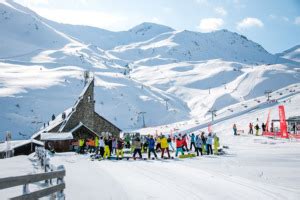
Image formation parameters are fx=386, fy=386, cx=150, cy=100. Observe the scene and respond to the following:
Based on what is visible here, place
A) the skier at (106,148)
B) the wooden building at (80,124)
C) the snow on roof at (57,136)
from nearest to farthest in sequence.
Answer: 1. the skier at (106,148)
2. the snow on roof at (57,136)
3. the wooden building at (80,124)

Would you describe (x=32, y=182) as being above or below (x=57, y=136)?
below

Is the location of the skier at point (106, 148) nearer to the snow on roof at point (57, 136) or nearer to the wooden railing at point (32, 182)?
the wooden railing at point (32, 182)

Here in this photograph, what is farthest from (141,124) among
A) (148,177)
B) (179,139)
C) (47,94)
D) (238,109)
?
(148,177)

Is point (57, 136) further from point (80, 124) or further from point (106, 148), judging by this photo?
point (106, 148)

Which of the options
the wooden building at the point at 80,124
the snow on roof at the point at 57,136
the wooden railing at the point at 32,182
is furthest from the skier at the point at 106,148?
the snow on roof at the point at 57,136

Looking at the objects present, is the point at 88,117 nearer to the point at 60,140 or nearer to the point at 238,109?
the point at 60,140

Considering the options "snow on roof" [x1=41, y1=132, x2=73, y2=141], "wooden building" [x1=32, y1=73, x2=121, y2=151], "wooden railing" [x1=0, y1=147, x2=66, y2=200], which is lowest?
"wooden railing" [x1=0, y1=147, x2=66, y2=200]

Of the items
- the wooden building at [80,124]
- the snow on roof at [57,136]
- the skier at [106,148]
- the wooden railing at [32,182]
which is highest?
the wooden building at [80,124]

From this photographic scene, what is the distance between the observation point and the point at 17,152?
146 ft

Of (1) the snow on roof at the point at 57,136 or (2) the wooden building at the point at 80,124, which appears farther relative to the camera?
(2) the wooden building at the point at 80,124

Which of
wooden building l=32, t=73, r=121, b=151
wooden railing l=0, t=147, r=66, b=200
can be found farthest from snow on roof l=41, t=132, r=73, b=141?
wooden railing l=0, t=147, r=66, b=200

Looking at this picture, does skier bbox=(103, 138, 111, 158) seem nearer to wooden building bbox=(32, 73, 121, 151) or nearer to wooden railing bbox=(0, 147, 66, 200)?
wooden railing bbox=(0, 147, 66, 200)

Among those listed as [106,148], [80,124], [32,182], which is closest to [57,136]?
[80,124]

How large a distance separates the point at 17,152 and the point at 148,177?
3325 cm
